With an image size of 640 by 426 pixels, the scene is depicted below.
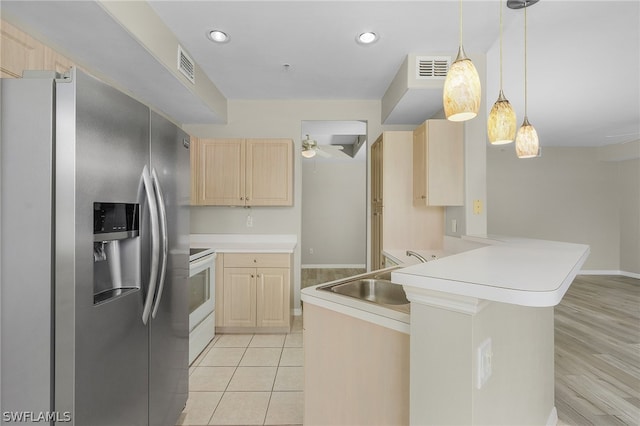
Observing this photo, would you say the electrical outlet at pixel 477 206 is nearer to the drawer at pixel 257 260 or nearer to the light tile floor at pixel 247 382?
the drawer at pixel 257 260

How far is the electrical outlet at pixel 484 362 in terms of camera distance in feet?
2.84

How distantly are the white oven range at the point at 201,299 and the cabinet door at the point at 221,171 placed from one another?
2.42 ft

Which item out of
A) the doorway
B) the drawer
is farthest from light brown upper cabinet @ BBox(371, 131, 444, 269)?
the doorway

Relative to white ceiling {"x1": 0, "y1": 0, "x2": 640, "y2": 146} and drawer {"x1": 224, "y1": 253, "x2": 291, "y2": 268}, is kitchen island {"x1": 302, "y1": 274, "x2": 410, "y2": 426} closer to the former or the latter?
drawer {"x1": 224, "y1": 253, "x2": 291, "y2": 268}

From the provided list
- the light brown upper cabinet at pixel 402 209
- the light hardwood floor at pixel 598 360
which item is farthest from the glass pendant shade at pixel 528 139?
the light hardwood floor at pixel 598 360

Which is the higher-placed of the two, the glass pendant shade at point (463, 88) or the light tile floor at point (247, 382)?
the glass pendant shade at point (463, 88)

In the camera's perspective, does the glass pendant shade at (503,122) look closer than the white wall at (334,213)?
Yes

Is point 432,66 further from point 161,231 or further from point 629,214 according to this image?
point 629,214

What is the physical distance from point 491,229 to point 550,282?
6.93 m

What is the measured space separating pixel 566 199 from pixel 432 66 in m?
5.98

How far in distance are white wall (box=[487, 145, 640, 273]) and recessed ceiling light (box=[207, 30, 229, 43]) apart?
603 cm

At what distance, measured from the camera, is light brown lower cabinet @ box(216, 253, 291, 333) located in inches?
124

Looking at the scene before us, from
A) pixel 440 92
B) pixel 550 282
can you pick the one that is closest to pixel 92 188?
pixel 550 282

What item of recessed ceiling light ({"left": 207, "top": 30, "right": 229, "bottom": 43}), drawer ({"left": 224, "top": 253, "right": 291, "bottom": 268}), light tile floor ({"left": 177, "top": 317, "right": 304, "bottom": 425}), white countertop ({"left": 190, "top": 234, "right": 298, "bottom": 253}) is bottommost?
light tile floor ({"left": 177, "top": 317, "right": 304, "bottom": 425})
